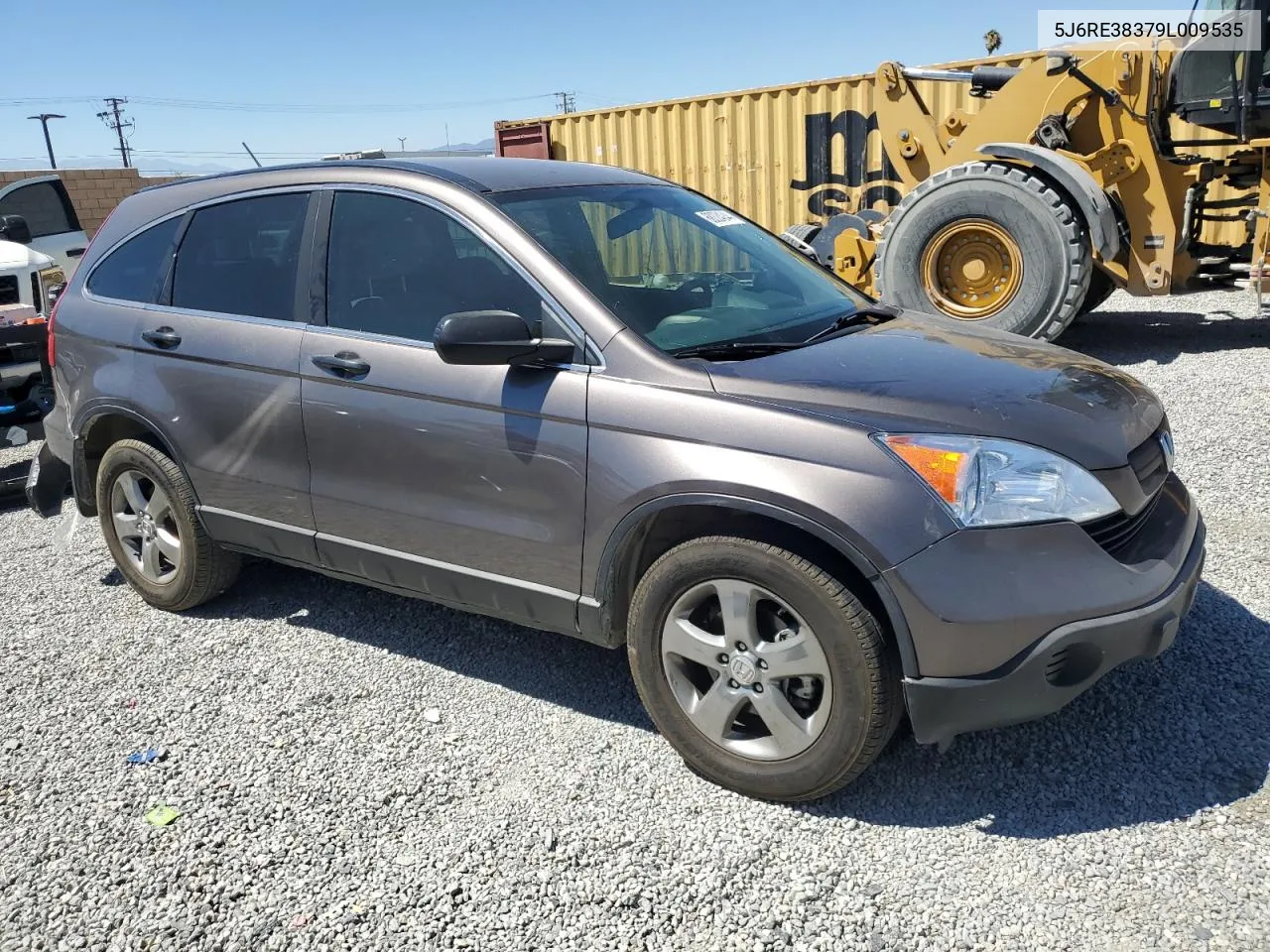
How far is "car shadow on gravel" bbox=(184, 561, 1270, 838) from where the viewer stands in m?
2.85

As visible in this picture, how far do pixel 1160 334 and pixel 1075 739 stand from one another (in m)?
7.85

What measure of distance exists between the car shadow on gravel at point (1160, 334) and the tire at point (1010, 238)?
2.61 ft

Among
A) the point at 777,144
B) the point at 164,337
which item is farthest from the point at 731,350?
the point at 777,144

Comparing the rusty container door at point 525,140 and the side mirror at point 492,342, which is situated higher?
the rusty container door at point 525,140

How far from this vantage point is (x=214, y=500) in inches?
160

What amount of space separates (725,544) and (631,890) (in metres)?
0.94

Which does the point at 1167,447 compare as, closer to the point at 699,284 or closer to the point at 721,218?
the point at 699,284

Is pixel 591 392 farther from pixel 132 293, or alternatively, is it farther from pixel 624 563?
pixel 132 293

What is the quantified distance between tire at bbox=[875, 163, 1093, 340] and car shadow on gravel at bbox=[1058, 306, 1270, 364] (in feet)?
2.61

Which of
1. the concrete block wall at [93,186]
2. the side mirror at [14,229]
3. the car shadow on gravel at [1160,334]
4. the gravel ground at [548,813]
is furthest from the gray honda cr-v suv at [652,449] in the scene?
the concrete block wall at [93,186]

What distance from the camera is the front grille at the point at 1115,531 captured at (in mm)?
2650

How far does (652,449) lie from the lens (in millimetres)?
2893

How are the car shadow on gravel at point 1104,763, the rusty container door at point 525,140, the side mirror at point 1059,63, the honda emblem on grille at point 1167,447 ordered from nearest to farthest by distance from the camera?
A: the car shadow on gravel at point 1104,763 < the honda emblem on grille at point 1167,447 < the side mirror at point 1059,63 < the rusty container door at point 525,140

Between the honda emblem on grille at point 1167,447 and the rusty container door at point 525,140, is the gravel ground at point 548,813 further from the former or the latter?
the rusty container door at point 525,140
